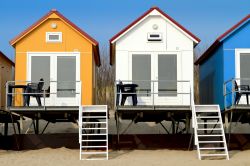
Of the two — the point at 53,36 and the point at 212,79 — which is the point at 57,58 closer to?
the point at 53,36

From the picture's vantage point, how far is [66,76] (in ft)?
76.2

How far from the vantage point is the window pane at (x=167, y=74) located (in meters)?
23.0

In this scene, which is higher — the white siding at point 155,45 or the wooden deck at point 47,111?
the white siding at point 155,45

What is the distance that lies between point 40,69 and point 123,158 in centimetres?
545

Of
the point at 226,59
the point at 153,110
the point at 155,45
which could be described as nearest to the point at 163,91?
the point at 153,110

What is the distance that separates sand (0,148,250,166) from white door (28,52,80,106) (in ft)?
7.59

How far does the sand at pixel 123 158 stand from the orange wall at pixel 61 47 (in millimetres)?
2727

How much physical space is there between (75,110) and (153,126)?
1661 centimetres

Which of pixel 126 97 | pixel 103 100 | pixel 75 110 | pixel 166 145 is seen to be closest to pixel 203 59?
pixel 166 145

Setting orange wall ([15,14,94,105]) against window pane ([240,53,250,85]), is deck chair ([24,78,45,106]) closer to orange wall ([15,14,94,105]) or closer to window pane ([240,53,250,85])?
orange wall ([15,14,94,105])

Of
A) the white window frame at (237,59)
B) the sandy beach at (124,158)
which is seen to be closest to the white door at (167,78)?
the sandy beach at (124,158)

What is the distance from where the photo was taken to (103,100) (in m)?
45.3

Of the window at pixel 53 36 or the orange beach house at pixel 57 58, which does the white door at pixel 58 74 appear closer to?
the orange beach house at pixel 57 58

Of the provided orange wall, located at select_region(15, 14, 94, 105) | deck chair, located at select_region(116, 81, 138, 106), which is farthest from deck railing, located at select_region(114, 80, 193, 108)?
orange wall, located at select_region(15, 14, 94, 105)
